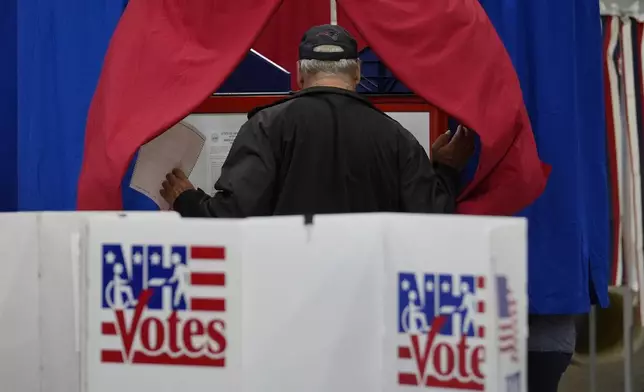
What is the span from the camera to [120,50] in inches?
80.0

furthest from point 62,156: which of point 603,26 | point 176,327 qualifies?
point 603,26

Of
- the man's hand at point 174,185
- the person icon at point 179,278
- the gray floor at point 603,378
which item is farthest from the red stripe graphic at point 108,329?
the gray floor at point 603,378

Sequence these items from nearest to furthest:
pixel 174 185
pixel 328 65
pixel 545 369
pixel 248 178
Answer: pixel 248 178 → pixel 328 65 → pixel 174 185 → pixel 545 369

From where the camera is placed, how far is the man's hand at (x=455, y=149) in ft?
7.09

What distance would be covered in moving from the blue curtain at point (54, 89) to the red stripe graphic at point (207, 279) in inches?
47.0

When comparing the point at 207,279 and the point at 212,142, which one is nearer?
the point at 207,279

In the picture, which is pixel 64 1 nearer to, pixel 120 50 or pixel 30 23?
pixel 30 23

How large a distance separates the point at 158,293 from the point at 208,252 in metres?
0.11

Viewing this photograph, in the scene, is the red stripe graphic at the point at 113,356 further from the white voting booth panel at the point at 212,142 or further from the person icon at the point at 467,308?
the white voting booth panel at the point at 212,142

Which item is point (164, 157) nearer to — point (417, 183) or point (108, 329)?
point (417, 183)

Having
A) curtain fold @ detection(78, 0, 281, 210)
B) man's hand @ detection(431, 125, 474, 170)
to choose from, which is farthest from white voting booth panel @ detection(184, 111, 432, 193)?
man's hand @ detection(431, 125, 474, 170)

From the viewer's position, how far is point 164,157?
7.09ft

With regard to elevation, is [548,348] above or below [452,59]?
below

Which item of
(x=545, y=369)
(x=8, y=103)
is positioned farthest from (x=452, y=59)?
(x=8, y=103)
